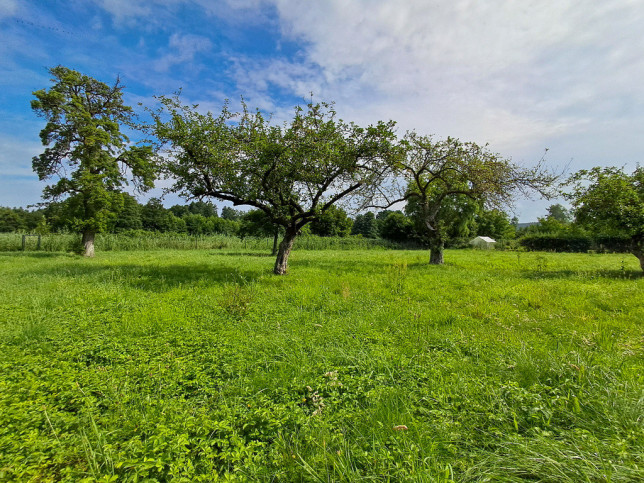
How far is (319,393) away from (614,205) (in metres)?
14.3

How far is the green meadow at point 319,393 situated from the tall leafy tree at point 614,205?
20.7 ft

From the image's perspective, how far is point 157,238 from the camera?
31.5 metres

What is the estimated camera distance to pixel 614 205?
10.6 metres

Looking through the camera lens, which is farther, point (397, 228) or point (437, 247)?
point (397, 228)

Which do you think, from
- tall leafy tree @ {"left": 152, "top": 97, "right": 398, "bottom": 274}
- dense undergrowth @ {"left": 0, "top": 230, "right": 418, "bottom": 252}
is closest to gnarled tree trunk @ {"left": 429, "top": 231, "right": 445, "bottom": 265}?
tall leafy tree @ {"left": 152, "top": 97, "right": 398, "bottom": 274}

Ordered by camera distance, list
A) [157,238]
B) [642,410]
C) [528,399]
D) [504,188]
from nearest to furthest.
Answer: [642,410]
[528,399]
[504,188]
[157,238]

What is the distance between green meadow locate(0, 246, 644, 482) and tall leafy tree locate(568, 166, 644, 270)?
20.7ft

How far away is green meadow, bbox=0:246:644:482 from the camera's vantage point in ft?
6.69

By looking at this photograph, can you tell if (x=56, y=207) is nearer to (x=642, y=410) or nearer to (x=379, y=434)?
(x=379, y=434)

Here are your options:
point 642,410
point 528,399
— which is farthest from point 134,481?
point 642,410

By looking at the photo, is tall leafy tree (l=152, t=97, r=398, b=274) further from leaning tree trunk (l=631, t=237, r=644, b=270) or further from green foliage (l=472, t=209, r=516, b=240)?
green foliage (l=472, t=209, r=516, b=240)

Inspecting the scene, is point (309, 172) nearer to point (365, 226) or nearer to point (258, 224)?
point (258, 224)

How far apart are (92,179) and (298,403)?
22.6m

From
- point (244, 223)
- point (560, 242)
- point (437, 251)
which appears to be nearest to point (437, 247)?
point (437, 251)
